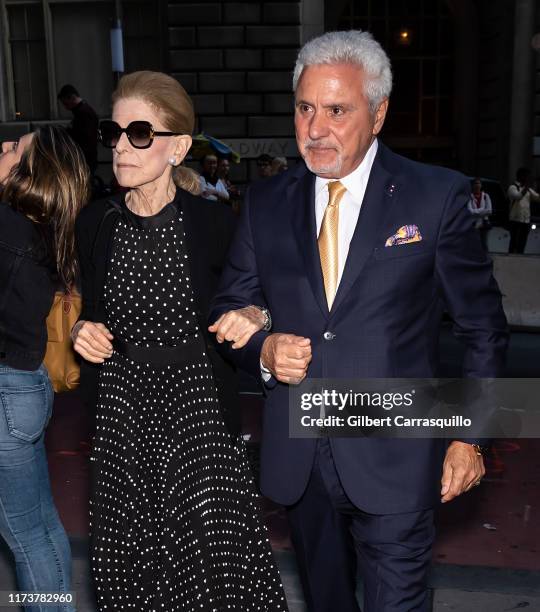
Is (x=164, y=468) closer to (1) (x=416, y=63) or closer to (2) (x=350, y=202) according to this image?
(2) (x=350, y=202)

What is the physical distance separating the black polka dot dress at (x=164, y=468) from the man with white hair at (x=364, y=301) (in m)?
0.40

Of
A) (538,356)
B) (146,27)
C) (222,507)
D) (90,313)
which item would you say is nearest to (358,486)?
(222,507)

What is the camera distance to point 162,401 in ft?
11.0

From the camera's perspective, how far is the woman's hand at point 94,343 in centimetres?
315

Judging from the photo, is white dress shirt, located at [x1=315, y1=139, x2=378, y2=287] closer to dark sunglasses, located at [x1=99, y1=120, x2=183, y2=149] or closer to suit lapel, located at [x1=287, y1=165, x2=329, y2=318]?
suit lapel, located at [x1=287, y1=165, x2=329, y2=318]

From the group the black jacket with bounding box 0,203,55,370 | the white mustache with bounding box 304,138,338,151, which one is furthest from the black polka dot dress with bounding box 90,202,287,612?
the white mustache with bounding box 304,138,338,151

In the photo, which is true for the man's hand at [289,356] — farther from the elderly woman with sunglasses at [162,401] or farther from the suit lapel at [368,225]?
the elderly woman with sunglasses at [162,401]

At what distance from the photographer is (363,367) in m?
2.77

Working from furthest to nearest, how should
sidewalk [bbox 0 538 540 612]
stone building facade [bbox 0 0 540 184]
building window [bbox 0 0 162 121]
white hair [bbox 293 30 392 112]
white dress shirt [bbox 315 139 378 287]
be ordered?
building window [bbox 0 0 162 121]
stone building facade [bbox 0 0 540 184]
sidewalk [bbox 0 538 540 612]
white dress shirt [bbox 315 139 378 287]
white hair [bbox 293 30 392 112]

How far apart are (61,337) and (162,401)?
477 millimetres

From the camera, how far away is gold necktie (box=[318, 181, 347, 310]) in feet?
9.26

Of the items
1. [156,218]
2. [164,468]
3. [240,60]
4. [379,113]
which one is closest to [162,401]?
[164,468]

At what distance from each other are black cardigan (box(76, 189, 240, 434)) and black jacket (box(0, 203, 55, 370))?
0.22 meters

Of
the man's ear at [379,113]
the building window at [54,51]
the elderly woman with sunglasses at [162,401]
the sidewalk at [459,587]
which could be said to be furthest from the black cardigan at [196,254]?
the building window at [54,51]
